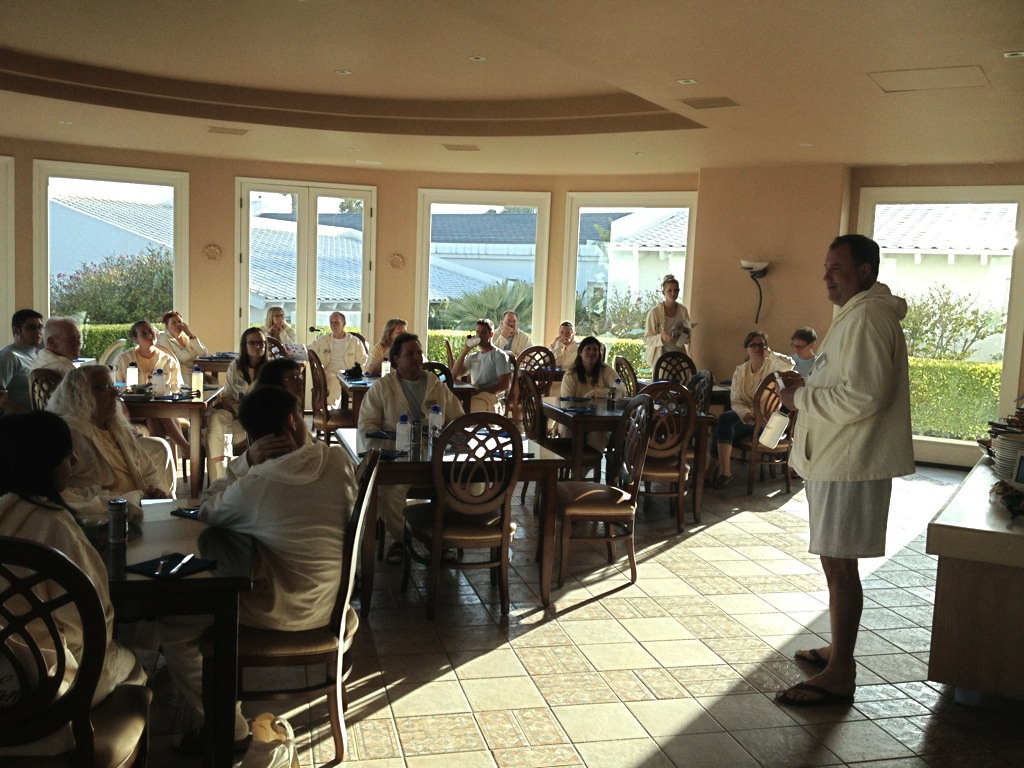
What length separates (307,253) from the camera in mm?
10734

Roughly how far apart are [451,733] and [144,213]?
863 centimetres

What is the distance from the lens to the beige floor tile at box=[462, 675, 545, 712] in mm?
3301

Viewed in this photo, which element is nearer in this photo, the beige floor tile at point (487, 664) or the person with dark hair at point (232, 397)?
the beige floor tile at point (487, 664)

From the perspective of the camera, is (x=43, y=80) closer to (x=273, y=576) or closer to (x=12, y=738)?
(x=273, y=576)

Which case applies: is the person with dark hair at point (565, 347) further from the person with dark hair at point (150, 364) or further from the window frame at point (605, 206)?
the person with dark hair at point (150, 364)

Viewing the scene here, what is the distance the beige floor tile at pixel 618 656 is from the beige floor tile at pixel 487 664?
32cm

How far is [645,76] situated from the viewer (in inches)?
213

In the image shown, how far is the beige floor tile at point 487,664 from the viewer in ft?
11.7

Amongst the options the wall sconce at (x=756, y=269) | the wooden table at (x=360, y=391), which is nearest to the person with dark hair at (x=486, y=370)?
the wooden table at (x=360, y=391)

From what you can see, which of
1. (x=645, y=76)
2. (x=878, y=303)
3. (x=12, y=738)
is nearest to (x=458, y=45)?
(x=645, y=76)

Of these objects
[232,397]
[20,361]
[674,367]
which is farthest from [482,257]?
[20,361]

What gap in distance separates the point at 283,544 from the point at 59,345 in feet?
11.9

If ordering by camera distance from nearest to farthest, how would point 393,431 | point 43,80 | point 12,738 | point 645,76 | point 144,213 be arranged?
point 12,738, point 393,431, point 645,76, point 43,80, point 144,213

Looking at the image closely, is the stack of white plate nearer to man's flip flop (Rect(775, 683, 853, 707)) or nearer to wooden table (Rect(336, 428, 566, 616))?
man's flip flop (Rect(775, 683, 853, 707))
